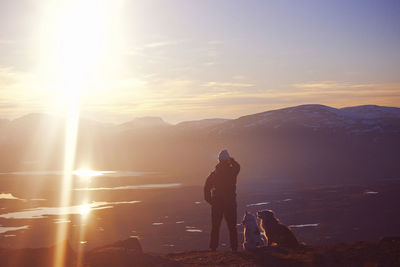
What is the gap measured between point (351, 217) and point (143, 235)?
25820mm

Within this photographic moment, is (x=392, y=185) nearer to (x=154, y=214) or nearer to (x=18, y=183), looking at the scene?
(x=154, y=214)

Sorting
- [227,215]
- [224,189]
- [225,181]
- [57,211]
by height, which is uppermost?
[225,181]

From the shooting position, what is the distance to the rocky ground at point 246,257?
994 cm

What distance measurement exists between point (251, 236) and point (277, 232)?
2.47ft

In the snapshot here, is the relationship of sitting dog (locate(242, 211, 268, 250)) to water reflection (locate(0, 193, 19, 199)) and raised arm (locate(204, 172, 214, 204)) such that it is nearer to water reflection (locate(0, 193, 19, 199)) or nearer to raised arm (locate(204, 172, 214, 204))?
raised arm (locate(204, 172, 214, 204))

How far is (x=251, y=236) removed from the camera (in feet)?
42.1

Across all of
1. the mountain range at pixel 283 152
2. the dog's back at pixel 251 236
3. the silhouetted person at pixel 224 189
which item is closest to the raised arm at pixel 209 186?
the silhouetted person at pixel 224 189

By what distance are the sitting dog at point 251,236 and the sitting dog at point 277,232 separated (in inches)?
13.9

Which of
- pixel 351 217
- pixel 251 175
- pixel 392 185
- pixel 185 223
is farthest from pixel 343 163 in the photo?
pixel 185 223

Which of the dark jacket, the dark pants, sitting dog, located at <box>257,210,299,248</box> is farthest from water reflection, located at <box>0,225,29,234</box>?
the dark jacket

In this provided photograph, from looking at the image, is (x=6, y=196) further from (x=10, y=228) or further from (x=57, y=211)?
(x=10, y=228)

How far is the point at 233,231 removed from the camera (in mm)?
12305

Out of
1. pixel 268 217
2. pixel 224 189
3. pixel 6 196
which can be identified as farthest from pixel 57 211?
pixel 224 189

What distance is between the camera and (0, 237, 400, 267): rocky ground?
9938 millimetres
